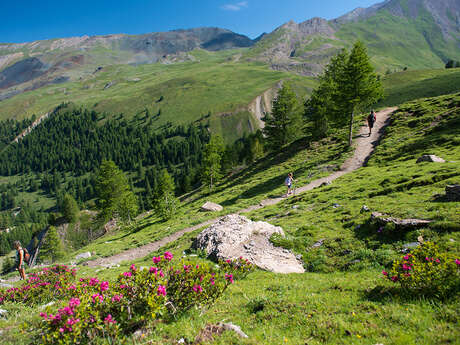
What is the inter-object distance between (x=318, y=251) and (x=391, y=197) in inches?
311

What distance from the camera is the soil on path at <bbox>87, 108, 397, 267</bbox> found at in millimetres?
23453

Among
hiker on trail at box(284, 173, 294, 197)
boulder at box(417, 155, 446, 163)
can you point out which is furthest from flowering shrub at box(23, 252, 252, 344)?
boulder at box(417, 155, 446, 163)

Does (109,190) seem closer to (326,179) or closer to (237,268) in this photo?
(326,179)

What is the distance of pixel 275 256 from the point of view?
12.5 metres

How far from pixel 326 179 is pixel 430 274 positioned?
24069mm

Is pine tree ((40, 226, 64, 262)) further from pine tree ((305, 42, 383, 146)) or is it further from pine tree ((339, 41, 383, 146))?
pine tree ((339, 41, 383, 146))

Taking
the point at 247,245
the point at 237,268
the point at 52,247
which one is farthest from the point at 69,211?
the point at 237,268

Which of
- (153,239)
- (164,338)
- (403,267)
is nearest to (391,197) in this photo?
(403,267)

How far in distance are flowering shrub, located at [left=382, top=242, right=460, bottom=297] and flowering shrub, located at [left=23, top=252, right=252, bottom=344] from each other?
5451 mm

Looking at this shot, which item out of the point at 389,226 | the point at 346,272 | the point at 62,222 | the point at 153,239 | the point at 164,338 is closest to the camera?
the point at 164,338

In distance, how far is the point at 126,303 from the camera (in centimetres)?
638

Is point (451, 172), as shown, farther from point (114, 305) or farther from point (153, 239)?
point (153, 239)

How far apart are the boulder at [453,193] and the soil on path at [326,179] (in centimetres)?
1451

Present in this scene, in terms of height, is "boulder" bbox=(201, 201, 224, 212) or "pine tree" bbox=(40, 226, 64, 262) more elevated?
"boulder" bbox=(201, 201, 224, 212)
